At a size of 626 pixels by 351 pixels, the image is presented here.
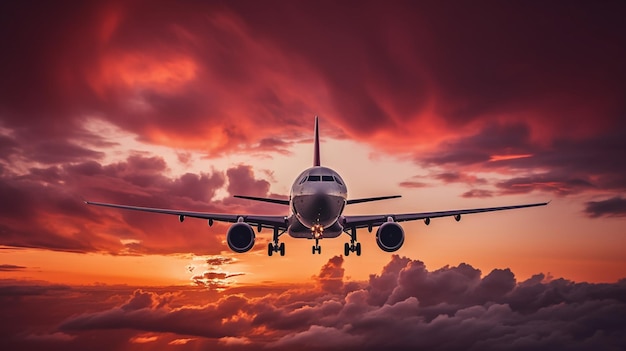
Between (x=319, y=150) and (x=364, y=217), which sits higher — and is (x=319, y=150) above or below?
above

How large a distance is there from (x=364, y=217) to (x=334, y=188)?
977 centimetres

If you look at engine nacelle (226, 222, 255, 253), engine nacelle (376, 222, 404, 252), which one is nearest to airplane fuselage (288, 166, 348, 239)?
engine nacelle (226, 222, 255, 253)

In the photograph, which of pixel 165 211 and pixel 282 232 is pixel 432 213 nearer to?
pixel 282 232

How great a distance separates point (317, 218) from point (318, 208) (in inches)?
47.6

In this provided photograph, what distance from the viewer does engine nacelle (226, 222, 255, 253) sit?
52906mm

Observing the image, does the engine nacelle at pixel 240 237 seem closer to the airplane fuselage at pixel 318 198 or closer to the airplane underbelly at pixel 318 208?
the airplane fuselage at pixel 318 198

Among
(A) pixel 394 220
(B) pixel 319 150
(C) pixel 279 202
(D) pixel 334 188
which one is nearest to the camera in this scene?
(D) pixel 334 188

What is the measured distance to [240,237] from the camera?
53.1m

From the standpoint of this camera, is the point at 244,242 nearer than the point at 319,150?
Yes

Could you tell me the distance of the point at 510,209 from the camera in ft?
187

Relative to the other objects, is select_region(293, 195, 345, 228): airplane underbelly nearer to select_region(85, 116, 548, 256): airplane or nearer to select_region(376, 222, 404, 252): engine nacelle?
select_region(85, 116, 548, 256): airplane

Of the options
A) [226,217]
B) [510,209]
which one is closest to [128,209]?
[226,217]

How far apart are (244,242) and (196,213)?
206 inches

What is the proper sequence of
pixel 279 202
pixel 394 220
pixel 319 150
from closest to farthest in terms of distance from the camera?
pixel 279 202 → pixel 394 220 → pixel 319 150
